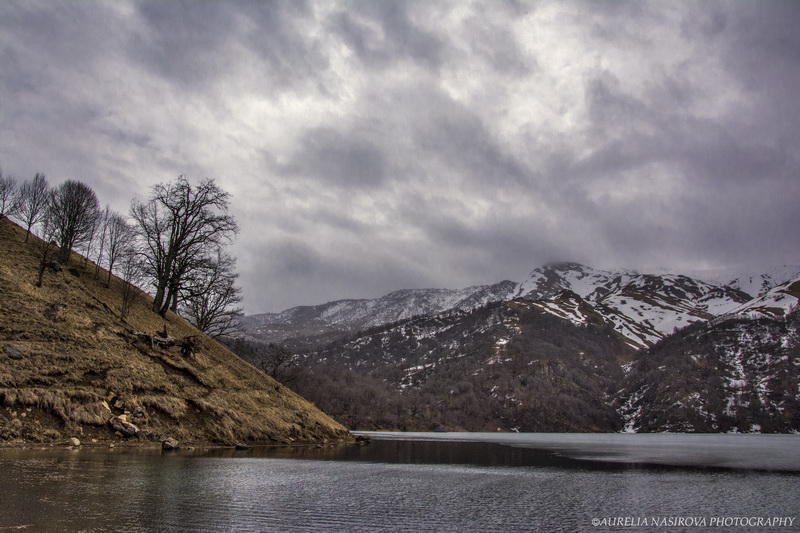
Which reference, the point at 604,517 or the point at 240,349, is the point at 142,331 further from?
the point at 240,349

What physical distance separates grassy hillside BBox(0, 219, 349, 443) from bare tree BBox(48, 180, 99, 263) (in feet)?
8.93

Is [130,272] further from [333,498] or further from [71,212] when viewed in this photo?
[333,498]

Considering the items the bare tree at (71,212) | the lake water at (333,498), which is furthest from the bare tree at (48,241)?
the lake water at (333,498)

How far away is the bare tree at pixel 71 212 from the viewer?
203 feet

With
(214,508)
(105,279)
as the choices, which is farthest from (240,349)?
(214,508)

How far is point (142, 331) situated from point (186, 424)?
41.7 ft

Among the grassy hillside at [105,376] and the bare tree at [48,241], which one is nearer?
the grassy hillside at [105,376]

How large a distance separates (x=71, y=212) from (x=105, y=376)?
98.8 feet

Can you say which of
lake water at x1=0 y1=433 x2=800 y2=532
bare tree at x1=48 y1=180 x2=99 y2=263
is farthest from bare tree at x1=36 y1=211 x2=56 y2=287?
lake water at x1=0 y1=433 x2=800 y2=532

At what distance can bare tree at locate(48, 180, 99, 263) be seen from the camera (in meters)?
61.9

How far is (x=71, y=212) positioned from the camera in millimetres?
63219

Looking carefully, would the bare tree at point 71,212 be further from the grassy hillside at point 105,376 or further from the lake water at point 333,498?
the lake water at point 333,498

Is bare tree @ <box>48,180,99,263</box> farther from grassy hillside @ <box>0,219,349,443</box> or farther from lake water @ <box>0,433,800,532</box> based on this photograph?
lake water @ <box>0,433,800,532</box>

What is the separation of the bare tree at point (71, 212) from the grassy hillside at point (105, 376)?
2.72m
